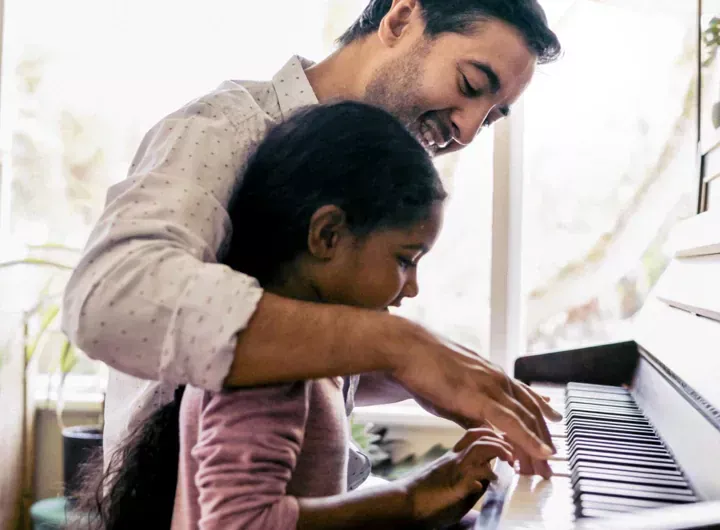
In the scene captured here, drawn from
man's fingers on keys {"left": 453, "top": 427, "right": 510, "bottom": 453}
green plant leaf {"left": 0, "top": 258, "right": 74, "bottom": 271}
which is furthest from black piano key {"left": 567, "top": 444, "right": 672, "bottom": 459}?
green plant leaf {"left": 0, "top": 258, "right": 74, "bottom": 271}

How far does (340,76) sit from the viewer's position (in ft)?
4.84

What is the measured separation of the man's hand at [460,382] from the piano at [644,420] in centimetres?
10

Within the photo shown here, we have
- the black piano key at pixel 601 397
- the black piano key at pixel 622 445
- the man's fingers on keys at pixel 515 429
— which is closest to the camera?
the man's fingers on keys at pixel 515 429

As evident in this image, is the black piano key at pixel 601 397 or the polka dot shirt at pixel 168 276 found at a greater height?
the polka dot shirt at pixel 168 276

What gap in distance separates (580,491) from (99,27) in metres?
2.49

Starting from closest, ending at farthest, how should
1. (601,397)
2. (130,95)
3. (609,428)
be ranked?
1. (609,428)
2. (601,397)
3. (130,95)

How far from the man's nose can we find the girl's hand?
24.9 inches

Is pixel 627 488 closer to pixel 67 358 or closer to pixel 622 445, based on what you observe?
pixel 622 445

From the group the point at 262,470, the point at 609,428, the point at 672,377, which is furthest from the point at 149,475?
the point at 672,377

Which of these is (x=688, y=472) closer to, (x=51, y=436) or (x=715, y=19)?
(x=715, y=19)

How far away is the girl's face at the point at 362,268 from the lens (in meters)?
0.99

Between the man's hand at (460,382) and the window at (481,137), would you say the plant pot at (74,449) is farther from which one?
the man's hand at (460,382)

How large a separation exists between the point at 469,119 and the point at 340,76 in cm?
24

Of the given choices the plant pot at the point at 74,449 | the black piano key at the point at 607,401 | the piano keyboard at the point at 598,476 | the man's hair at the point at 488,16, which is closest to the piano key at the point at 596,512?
the piano keyboard at the point at 598,476
